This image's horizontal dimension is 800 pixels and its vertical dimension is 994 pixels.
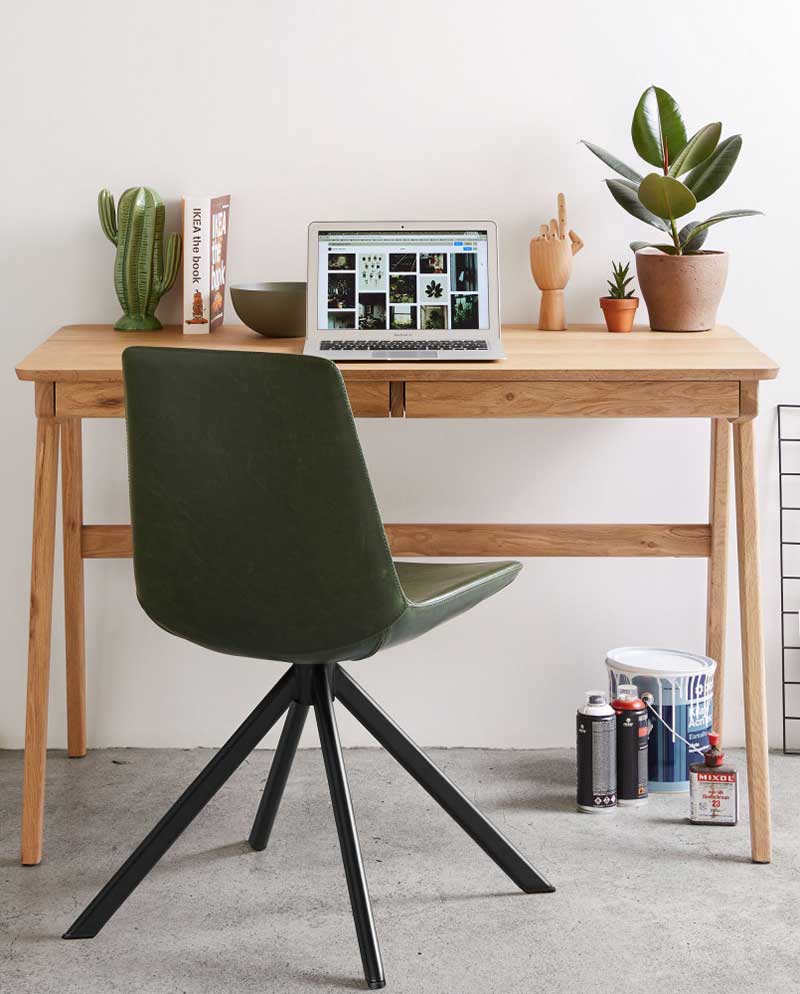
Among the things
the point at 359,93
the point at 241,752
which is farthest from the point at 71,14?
the point at 241,752

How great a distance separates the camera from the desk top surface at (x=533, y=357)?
7.57 feet

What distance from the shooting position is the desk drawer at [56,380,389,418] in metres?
2.33

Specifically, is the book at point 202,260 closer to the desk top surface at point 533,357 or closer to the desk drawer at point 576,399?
the desk top surface at point 533,357

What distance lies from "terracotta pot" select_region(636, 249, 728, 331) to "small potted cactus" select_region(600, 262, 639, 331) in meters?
0.04

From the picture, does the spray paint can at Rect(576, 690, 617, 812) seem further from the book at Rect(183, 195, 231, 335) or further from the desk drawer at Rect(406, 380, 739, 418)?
the book at Rect(183, 195, 231, 335)

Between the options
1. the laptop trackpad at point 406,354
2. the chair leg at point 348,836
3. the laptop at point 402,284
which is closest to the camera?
the chair leg at point 348,836

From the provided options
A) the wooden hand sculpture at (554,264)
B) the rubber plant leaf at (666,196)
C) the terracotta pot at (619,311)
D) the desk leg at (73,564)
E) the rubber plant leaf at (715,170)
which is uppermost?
the rubber plant leaf at (715,170)

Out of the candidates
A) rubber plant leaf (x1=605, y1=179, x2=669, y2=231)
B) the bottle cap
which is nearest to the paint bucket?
the bottle cap

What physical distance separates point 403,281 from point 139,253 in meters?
0.60

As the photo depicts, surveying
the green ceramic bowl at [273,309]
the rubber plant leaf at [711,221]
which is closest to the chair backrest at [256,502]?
the green ceramic bowl at [273,309]

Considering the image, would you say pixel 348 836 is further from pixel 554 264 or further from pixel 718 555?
pixel 554 264

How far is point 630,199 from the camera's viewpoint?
2686 mm

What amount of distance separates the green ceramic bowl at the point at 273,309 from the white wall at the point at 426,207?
244 mm

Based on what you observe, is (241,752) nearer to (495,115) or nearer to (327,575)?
(327,575)
